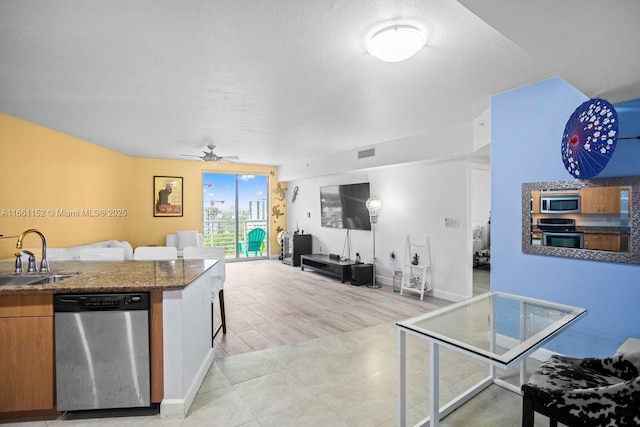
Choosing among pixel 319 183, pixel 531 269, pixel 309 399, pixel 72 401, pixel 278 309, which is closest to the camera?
pixel 72 401

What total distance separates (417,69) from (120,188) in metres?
6.20

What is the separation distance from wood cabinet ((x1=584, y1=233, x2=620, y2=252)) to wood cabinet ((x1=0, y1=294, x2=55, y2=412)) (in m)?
3.84

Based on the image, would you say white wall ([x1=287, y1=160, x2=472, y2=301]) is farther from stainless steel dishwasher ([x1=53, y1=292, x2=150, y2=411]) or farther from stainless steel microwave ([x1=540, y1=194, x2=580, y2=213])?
stainless steel dishwasher ([x1=53, y1=292, x2=150, y2=411])

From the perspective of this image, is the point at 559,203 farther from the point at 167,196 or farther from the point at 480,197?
the point at 167,196

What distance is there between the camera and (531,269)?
9.36ft

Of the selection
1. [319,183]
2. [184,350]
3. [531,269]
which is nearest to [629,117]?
[531,269]

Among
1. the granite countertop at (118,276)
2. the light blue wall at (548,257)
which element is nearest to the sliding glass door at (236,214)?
the granite countertop at (118,276)

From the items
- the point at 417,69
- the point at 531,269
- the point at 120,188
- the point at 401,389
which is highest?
the point at 417,69

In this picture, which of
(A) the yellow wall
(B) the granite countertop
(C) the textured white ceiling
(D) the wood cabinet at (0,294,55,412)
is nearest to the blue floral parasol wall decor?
(C) the textured white ceiling

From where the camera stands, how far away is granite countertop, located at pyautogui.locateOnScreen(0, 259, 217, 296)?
6.44 feet

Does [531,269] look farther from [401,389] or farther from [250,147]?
[250,147]

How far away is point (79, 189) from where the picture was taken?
5043 mm

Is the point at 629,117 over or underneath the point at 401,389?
over

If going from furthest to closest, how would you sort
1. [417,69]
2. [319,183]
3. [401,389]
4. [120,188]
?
[319,183], [120,188], [417,69], [401,389]
